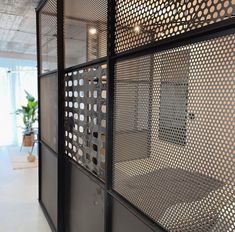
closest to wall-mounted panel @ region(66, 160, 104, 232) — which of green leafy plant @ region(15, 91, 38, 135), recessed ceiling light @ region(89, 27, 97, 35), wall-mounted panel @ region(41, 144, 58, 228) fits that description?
wall-mounted panel @ region(41, 144, 58, 228)

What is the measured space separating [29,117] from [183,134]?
229 inches

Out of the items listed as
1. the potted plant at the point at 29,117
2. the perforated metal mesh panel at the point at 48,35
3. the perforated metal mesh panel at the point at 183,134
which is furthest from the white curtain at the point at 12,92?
the perforated metal mesh panel at the point at 183,134

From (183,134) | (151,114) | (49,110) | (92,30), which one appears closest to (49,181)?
(49,110)

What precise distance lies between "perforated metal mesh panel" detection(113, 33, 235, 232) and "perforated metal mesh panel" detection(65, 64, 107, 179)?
31 cm

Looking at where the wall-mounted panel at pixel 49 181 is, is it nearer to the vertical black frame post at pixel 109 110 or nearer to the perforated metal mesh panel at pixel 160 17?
the vertical black frame post at pixel 109 110

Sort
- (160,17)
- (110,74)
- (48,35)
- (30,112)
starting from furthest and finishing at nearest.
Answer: (30,112), (48,35), (110,74), (160,17)

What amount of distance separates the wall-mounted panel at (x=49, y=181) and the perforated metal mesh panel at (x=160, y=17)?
1.74m

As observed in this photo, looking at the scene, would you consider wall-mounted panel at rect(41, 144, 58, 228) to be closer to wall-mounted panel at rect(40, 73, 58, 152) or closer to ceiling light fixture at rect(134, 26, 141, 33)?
wall-mounted panel at rect(40, 73, 58, 152)

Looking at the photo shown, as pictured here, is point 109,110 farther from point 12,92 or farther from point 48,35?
point 12,92

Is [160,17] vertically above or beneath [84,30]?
beneath

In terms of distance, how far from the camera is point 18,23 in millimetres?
3611

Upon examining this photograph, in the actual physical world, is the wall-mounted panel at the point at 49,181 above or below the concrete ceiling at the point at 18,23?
below

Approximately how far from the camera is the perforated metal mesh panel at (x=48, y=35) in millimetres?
2421

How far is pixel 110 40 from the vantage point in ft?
4.49
